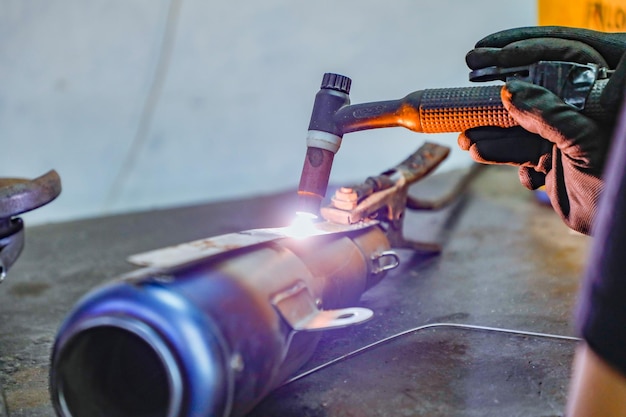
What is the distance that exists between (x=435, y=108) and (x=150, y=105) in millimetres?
1579

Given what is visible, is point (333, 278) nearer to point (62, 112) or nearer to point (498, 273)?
point (498, 273)

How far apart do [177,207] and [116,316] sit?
179 centimetres

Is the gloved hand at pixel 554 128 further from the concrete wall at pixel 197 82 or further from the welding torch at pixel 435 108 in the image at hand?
the concrete wall at pixel 197 82

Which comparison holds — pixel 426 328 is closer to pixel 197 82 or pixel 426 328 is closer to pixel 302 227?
pixel 302 227

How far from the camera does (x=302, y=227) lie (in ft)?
3.73

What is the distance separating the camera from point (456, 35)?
2764mm

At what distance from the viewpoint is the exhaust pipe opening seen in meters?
0.78

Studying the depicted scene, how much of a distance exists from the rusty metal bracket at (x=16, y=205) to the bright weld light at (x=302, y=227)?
47 centimetres

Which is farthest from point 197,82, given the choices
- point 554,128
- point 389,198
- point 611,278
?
point 611,278

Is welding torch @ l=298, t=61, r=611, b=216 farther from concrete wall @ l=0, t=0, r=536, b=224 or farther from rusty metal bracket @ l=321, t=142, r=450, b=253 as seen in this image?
concrete wall @ l=0, t=0, r=536, b=224

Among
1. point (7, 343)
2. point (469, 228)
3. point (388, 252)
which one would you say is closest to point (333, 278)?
point (388, 252)

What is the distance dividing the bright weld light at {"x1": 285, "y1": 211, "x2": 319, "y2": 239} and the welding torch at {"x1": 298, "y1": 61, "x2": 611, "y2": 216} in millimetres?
12

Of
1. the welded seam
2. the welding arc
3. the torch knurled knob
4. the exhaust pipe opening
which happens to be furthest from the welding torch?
the welded seam

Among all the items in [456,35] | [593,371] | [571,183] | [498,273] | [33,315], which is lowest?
[33,315]
